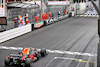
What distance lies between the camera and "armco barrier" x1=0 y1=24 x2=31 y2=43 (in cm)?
1709

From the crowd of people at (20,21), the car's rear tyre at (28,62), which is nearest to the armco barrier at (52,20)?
the crowd of people at (20,21)

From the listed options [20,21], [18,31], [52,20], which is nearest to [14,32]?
[18,31]

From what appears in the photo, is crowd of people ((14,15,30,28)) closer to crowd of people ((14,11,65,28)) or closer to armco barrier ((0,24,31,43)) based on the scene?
crowd of people ((14,11,65,28))

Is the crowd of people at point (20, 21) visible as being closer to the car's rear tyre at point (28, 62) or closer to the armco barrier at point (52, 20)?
the armco barrier at point (52, 20)

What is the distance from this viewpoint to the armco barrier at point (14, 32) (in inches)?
673

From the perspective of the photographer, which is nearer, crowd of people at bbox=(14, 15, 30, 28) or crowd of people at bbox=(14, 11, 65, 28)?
crowd of people at bbox=(14, 15, 30, 28)

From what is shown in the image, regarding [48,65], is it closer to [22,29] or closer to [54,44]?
[54,44]

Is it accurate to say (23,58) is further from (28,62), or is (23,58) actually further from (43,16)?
(43,16)

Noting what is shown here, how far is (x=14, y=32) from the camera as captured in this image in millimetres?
18969

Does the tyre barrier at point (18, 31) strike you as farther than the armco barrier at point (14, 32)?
Yes

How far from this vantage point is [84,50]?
1373 centimetres

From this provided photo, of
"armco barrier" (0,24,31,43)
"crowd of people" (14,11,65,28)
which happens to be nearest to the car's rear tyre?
"armco barrier" (0,24,31,43)

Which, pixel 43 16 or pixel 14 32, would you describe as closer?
pixel 14 32

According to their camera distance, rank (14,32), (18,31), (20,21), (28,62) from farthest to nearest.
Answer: (20,21), (18,31), (14,32), (28,62)
